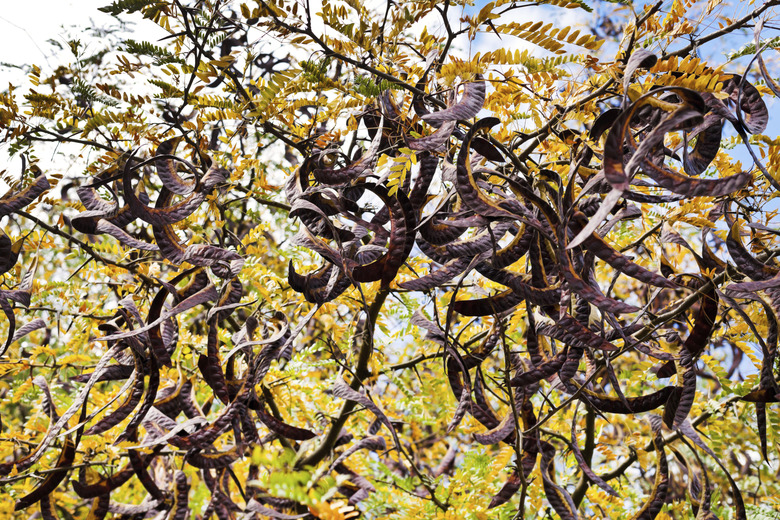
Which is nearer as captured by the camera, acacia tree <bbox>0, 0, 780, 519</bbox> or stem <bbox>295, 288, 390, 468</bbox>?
acacia tree <bbox>0, 0, 780, 519</bbox>

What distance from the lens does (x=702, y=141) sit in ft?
3.97

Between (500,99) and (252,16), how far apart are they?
0.76 metres

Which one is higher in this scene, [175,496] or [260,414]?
[260,414]

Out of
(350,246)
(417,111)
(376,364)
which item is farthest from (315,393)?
(417,111)

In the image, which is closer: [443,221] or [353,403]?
[443,221]

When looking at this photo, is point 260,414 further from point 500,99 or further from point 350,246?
point 500,99

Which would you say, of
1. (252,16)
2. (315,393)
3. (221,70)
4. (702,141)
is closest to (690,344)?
(702,141)

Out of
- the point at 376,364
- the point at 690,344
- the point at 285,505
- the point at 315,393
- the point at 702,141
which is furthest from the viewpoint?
the point at 315,393

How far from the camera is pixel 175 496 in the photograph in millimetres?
1771

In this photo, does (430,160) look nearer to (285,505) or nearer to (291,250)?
(285,505)

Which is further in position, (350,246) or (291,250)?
(291,250)

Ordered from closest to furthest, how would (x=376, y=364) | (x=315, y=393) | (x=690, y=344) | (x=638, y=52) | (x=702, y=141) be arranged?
(x=638, y=52), (x=702, y=141), (x=690, y=344), (x=376, y=364), (x=315, y=393)

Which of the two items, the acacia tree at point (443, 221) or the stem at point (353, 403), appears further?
the stem at point (353, 403)

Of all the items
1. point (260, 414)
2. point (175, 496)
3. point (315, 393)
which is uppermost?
point (315, 393)
